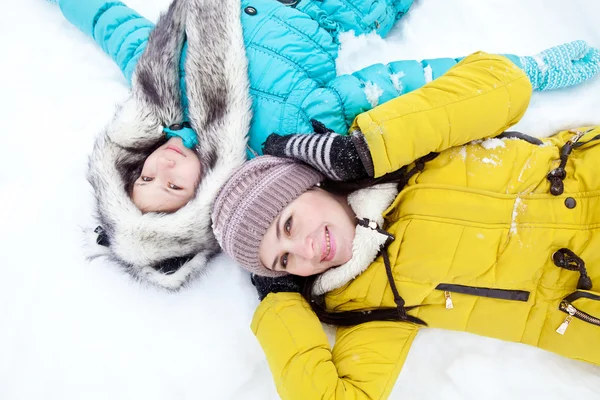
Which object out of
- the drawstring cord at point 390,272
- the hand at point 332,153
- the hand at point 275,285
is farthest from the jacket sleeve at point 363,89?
the hand at point 275,285

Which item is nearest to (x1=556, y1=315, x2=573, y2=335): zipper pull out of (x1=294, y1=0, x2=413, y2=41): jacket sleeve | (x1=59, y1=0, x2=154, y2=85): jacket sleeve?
(x1=294, y1=0, x2=413, y2=41): jacket sleeve

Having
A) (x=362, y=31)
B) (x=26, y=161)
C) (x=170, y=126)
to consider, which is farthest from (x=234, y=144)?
(x=26, y=161)

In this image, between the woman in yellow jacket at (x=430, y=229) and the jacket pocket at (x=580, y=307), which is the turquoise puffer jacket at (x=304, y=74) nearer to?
the woman in yellow jacket at (x=430, y=229)

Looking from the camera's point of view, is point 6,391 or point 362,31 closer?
point 6,391

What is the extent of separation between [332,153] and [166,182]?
592mm

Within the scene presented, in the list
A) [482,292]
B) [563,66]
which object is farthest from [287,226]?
[563,66]

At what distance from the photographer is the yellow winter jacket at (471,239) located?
119cm

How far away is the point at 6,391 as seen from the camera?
1398 mm

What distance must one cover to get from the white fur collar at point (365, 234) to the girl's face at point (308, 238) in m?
0.03

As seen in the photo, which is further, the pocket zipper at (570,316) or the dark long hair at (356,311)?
the dark long hair at (356,311)

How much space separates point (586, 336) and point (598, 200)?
1.35 feet

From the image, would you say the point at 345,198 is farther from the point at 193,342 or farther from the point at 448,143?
the point at 193,342

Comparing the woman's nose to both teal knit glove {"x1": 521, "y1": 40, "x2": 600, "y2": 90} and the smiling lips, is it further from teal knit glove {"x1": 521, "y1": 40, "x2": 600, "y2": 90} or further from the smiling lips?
teal knit glove {"x1": 521, "y1": 40, "x2": 600, "y2": 90}

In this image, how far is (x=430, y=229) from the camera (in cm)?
124
